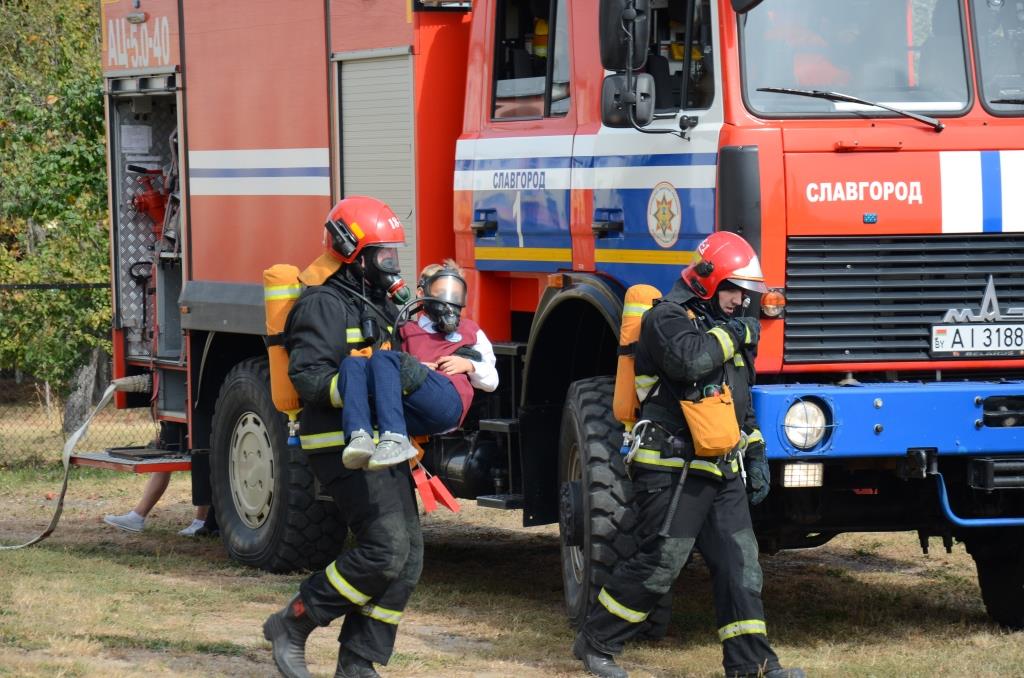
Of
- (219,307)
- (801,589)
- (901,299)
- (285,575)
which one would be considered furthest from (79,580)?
(901,299)

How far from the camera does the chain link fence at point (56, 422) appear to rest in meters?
15.5

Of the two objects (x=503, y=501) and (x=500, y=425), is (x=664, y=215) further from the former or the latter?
(x=503, y=501)

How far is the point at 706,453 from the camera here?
6.59m

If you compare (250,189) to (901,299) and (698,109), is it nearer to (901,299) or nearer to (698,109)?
(698,109)

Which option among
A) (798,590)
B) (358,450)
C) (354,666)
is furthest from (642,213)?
(798,590)

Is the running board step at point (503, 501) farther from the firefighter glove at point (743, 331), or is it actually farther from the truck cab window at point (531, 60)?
the firefighter glove at point (743, 331)

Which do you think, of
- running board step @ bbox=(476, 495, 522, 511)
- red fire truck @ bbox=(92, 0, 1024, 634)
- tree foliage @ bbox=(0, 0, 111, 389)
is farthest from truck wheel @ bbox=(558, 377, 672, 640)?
tree foliage @ bbox=(0, 0, 111, 389)

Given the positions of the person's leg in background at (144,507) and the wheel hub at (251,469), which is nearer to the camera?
the wheel hub at (251,469)

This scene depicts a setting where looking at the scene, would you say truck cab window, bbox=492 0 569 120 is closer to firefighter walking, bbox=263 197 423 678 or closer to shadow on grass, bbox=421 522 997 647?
firefighter walking, bbox=263 197 423 678

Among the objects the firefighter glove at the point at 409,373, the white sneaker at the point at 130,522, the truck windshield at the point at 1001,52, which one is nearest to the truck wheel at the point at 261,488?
the white sneaker at the point at 130,522

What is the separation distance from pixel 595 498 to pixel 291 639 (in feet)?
4.75

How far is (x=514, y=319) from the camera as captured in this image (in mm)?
8812

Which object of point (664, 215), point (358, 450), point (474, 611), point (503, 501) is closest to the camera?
point (358, 450)

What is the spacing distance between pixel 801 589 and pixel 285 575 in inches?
108
